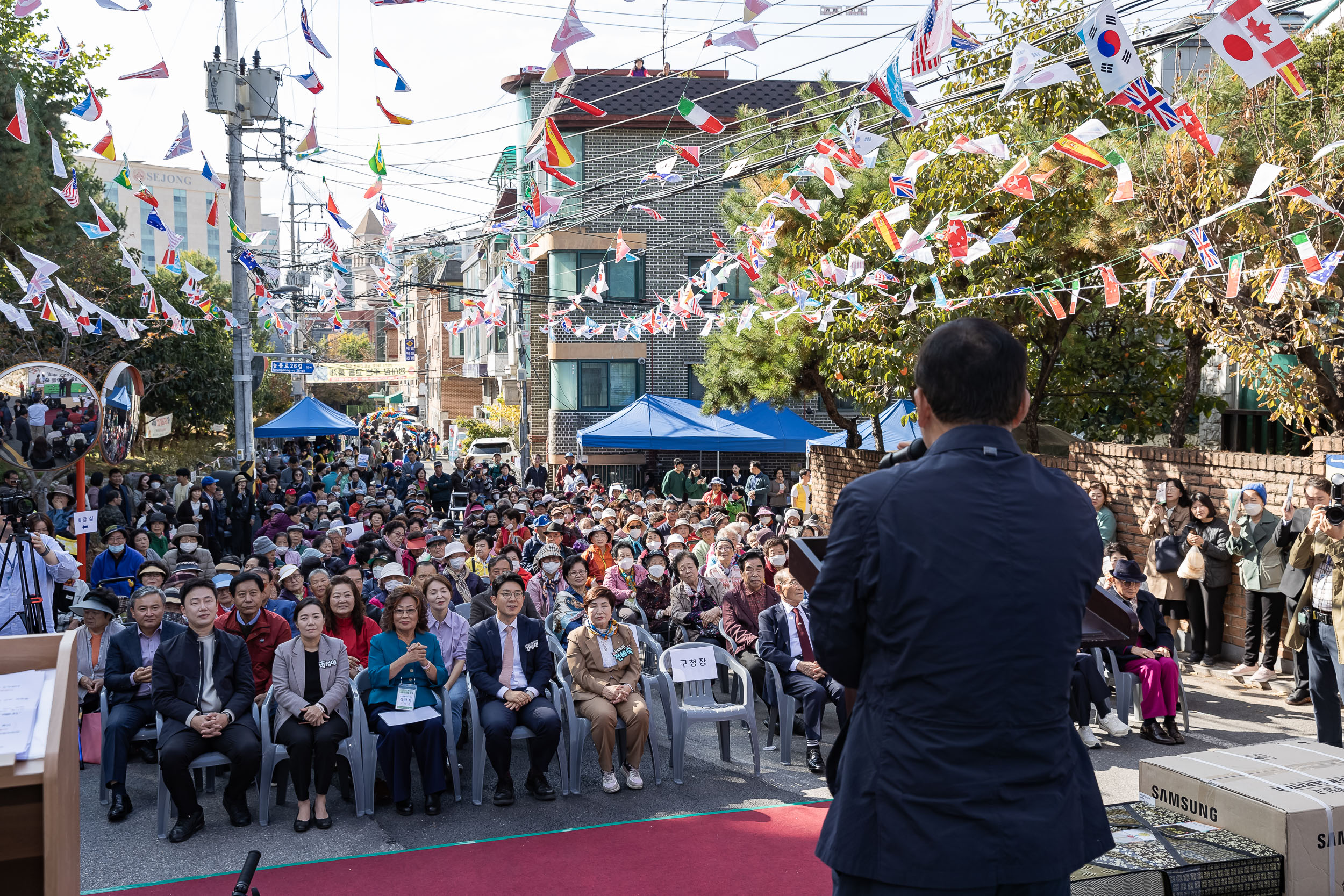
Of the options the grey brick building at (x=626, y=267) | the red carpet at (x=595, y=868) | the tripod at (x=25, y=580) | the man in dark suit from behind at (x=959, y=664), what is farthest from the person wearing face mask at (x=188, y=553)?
the grey brick building at (x=626, y=267)

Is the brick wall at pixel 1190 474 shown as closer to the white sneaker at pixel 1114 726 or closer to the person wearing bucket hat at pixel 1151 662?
the person wearing bucket hat at pixel 1151 662

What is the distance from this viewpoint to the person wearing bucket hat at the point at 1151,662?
7438 mm

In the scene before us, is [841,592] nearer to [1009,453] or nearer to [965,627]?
[965,627]

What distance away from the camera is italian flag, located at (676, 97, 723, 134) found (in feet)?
26.7

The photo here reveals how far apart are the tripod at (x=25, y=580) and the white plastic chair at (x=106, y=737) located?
1.21 metres

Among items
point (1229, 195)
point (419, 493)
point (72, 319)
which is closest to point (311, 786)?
point (1229, 195)

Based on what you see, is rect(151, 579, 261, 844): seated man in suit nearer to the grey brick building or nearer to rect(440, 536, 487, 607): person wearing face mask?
rect(440, 536, 487, 607): person wearing face mask

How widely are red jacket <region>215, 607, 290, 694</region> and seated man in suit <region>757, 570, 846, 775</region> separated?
3328 millimetres

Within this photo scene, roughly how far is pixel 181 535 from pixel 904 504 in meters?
10.4

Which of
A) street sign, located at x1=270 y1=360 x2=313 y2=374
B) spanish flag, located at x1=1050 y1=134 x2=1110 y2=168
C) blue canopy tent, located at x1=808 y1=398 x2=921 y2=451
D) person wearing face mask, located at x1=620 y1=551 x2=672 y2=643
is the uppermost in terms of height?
spanish flag, located at x1=1050 y1=134 x2=1110 y2=168

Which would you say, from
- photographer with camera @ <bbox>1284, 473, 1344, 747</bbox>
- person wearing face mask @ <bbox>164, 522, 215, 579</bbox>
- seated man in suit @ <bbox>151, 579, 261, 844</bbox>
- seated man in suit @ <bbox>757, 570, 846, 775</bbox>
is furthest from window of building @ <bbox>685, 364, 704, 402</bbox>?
photographer with camera @ <bbox>1284, 473, 1344, 747</bbox>

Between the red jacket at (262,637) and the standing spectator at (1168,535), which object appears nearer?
the red jacket at (262,637)

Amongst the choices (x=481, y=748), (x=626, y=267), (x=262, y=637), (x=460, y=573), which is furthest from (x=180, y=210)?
(x=481, y=748)

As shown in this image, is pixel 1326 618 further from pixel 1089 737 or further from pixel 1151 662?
pixel 1089 737
